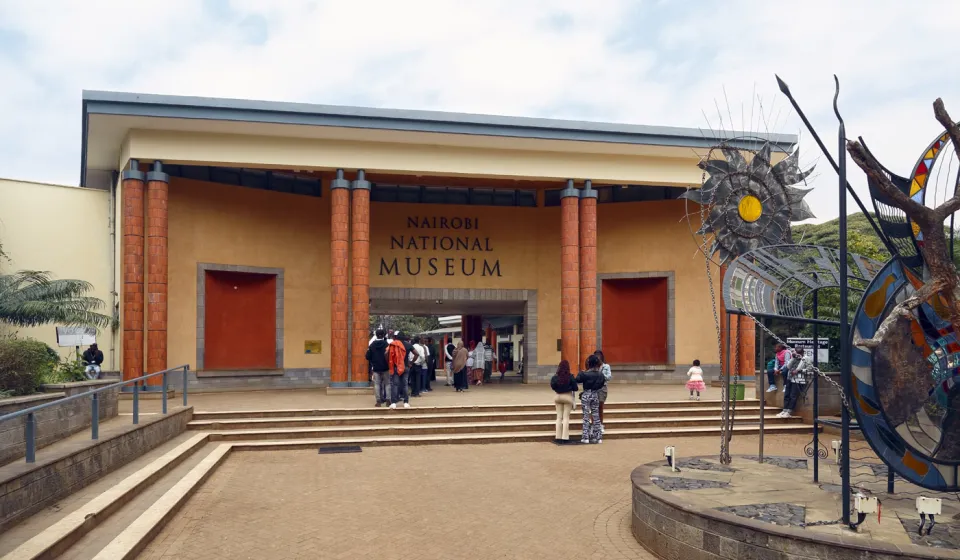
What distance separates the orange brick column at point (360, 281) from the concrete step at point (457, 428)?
369 centimetres

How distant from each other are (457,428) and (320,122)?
791 cm

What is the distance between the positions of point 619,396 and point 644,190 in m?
7.60

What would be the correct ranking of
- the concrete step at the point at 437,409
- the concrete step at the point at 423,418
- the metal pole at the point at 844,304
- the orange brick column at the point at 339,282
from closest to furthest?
the metal pole at the point at 844,304
the concrete step at the point at 423,418
the concrete step at the point at 437,409
the orange brick column at the point at 339,282

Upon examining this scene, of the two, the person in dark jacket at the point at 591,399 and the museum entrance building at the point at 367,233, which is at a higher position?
the museum entrance building at the point at 367,233

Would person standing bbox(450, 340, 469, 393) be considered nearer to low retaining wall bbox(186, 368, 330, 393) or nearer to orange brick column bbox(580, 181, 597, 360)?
orange brick column bbox(580, 181, 597, 360)

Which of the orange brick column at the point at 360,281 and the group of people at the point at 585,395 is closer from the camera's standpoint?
the group of people at the point at 585,395

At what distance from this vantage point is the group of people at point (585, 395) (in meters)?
12.0

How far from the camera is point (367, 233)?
17375 mm

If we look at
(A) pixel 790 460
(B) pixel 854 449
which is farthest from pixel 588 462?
(B) pixel 854 449

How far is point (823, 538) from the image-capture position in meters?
5.27

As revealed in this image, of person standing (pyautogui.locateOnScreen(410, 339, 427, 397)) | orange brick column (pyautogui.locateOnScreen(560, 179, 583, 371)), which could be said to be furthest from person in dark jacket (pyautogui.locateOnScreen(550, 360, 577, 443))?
orange brick column (pyautogui.locateOnScreen(560, 179, 583, 371))

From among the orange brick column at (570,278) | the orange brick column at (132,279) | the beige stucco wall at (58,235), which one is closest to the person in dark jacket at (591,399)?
the orange brick column at (570,278)

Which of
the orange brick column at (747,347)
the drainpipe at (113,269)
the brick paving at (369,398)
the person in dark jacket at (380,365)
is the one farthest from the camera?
the drainpipe at (113,269)

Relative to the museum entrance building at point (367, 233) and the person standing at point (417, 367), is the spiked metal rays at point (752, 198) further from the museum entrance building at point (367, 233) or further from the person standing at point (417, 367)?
the person standing at point (417, 367)
